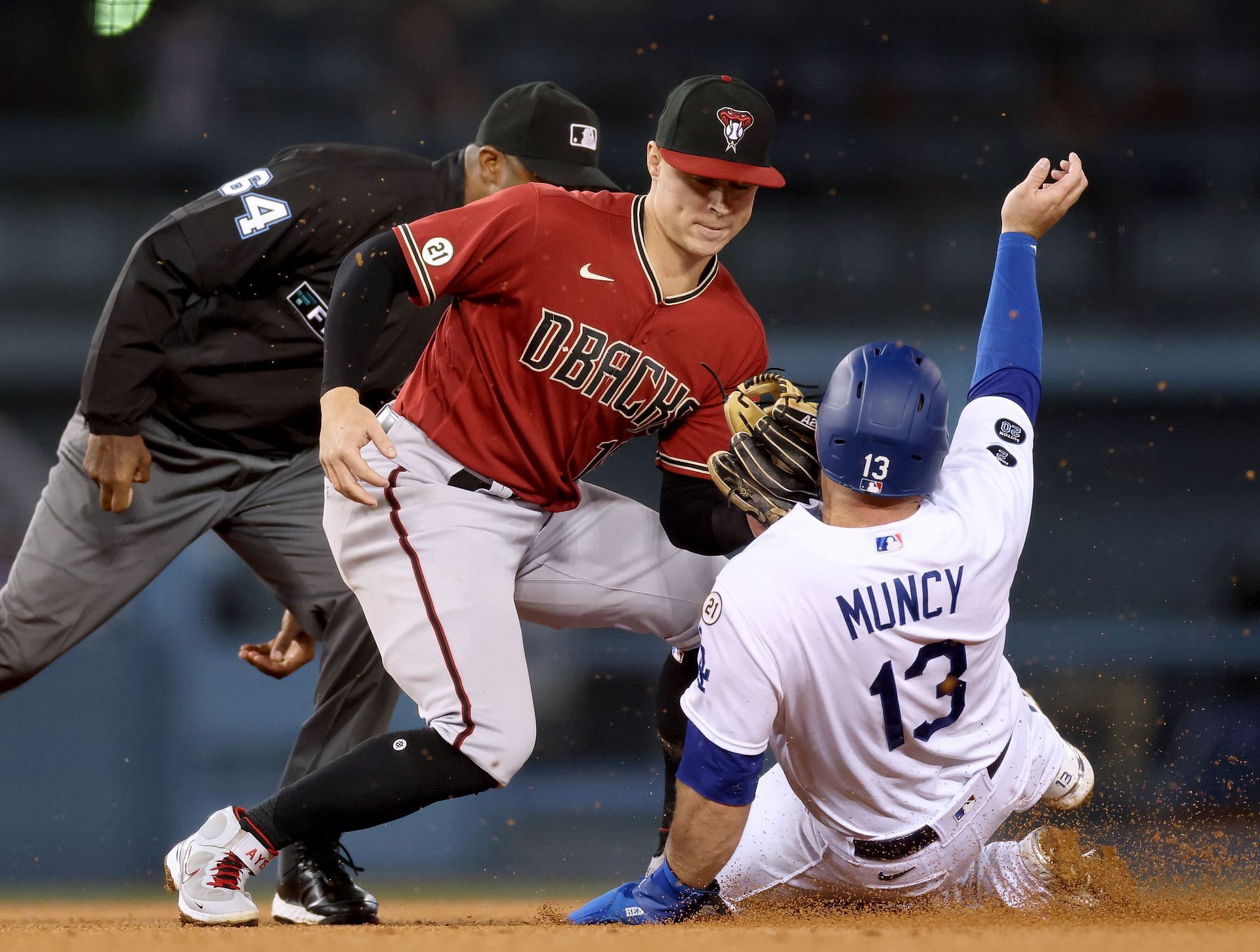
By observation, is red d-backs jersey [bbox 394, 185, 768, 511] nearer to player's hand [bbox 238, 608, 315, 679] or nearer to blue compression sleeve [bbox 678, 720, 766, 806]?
blue compression sleeve [bbox 678, 720, 766, 806]

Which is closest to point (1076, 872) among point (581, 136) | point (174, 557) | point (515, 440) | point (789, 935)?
point (789, 935)

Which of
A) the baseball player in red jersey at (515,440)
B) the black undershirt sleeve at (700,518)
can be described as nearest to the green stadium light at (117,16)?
the baseball player in red jersey at (515,440)

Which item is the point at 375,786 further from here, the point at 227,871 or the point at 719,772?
the point at 719,772

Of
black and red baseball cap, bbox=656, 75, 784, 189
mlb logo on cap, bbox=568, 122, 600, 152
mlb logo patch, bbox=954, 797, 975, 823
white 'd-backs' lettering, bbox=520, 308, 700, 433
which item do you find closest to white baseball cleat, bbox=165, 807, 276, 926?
Answer: white 'd-backs' lettering, bbox=520, 308, 700, 433

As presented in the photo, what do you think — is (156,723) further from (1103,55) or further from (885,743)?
(1103,55)

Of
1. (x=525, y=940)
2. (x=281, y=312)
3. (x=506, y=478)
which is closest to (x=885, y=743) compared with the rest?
(x=525, y=940)
